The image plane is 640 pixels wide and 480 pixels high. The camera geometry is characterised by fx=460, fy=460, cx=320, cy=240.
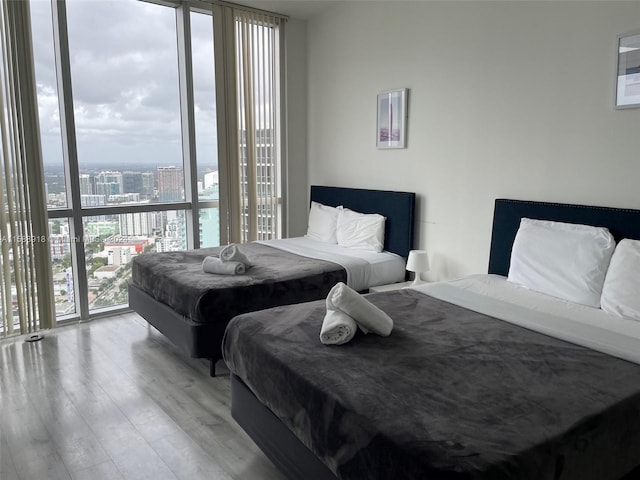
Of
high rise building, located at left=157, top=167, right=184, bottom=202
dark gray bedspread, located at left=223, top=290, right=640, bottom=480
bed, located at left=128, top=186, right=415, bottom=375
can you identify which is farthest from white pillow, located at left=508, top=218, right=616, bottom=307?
high rise building, located at left=157, top=167, right=184, bottom=202

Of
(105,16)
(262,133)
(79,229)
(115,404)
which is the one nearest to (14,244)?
(79,229)

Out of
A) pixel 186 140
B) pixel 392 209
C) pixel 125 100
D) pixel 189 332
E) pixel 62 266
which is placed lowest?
pixel 189 332

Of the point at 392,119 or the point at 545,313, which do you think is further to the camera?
the point at 392,119

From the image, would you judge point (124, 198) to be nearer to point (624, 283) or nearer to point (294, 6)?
point (294, 6)

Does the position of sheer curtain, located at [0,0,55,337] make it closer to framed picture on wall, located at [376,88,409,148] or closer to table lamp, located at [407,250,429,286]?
framed picture on wall, located at [376,88,409,148]

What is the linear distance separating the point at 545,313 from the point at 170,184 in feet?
11.8

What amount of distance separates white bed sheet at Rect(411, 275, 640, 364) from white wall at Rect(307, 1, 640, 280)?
25.6 inches

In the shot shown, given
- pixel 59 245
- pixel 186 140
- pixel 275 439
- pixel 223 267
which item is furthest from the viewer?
pixel 186 140

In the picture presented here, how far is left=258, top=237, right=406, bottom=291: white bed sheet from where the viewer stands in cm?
371

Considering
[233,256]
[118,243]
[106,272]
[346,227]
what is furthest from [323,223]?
[106,272]

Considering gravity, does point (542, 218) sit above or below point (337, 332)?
above

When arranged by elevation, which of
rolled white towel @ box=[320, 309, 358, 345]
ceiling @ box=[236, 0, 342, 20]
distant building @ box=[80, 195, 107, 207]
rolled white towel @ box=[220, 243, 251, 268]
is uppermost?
ceiling @ box=[236, 0, 342, 20]

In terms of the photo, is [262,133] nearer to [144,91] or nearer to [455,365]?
[144,91]

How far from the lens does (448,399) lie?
1577 mm
